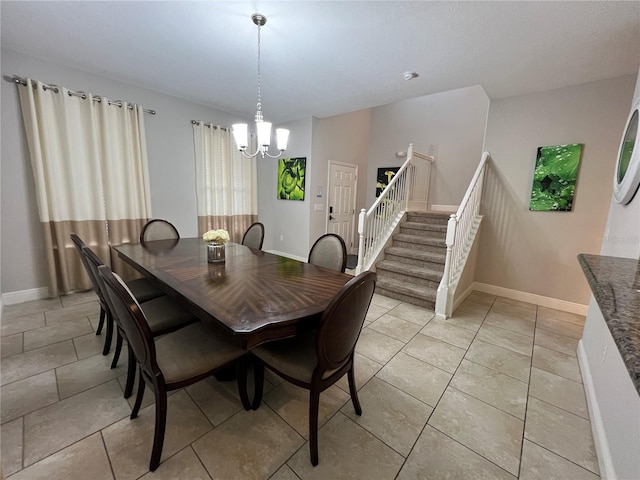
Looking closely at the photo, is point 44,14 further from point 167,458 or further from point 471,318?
point 471,318

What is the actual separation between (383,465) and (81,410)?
A: 1804 millimetres

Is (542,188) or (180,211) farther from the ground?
(542,188)

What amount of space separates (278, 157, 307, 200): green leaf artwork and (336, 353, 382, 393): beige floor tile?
3.27 metres

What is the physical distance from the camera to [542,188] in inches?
127

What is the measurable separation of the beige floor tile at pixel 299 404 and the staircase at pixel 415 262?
5.90 feet

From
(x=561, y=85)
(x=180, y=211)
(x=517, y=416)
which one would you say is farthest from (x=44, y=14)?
(x=561, y=85)

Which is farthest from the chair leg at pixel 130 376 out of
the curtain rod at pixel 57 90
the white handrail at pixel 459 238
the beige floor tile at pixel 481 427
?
the curtain rod at pixel 57 90

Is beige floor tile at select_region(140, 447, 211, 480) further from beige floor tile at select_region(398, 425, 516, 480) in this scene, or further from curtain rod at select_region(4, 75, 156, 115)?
curtain rod at select_region(4, 75, 156, 115)

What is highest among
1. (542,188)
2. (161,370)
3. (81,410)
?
(542,188)

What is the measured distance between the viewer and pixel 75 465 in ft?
4.14

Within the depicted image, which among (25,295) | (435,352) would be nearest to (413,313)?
(435,352)

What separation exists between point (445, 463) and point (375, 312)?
171 cm

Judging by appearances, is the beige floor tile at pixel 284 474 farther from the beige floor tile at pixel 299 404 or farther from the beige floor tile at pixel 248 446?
the beige floor tile at pixel 299 404

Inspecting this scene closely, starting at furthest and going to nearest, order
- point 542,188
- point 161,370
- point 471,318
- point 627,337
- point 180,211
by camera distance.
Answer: point 180,211 < point 542,188 < point 471,318 < point 161,370 < point 627,337
